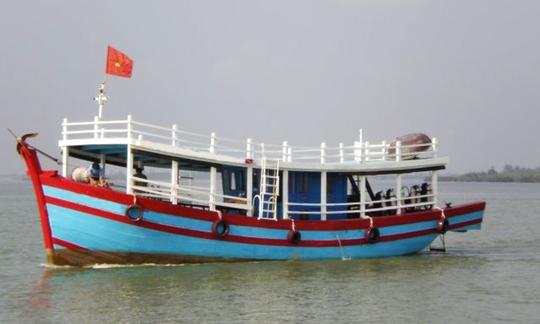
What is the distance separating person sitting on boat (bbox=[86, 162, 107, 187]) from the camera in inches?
810

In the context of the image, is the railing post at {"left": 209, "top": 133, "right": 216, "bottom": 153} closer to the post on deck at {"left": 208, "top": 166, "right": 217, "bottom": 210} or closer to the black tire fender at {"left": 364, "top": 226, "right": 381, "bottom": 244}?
the post on deck at {"left": 208, "top": 166, "right": 217, "bottom": 210}

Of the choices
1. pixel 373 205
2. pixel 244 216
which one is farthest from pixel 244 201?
pixel 373 205

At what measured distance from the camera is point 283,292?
18.3 m

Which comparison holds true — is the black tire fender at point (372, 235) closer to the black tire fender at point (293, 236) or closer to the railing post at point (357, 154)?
the railing post at point (357, 154)

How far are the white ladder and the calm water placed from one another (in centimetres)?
142

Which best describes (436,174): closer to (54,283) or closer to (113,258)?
(113,258)

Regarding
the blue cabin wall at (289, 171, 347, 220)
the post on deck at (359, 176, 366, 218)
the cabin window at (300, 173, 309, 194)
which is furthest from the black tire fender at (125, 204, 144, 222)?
the post on deck at (359, 176, 366, 218)

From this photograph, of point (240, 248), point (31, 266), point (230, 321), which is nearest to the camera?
point (230, 321)

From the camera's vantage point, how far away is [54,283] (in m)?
19.3

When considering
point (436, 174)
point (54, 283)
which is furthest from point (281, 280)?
point (436, 174)

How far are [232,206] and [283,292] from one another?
4.15 m

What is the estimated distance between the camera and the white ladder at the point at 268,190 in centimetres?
2192

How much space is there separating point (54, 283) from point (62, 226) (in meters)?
1.41

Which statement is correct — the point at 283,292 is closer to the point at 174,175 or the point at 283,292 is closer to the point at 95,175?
the point at 174,175
